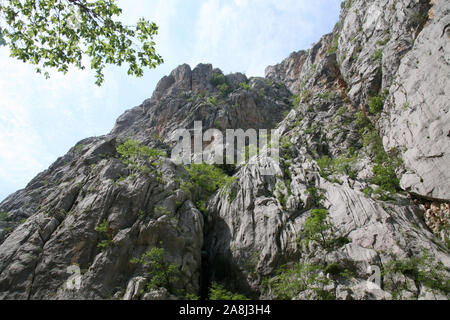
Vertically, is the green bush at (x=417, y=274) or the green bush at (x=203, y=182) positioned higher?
the green bush at (x=203, y=182)

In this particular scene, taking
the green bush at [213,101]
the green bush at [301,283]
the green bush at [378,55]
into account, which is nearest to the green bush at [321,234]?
the green bush at [301,283]

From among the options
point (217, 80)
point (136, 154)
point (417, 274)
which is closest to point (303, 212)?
point (417, 274)

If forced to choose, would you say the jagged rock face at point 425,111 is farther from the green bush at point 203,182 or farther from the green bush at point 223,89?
the green bush at point 223,89

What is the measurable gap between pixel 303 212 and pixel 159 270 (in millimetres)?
10614

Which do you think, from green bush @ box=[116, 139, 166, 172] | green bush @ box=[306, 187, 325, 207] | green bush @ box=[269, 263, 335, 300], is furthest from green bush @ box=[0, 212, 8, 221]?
green bush @ box=[306, 187, 325, 207]

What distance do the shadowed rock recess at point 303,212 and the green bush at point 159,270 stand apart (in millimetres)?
103

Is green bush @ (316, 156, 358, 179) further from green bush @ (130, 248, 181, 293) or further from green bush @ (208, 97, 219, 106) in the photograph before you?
green bush @ (208, 97, 219, 106)

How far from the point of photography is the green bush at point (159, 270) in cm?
1460

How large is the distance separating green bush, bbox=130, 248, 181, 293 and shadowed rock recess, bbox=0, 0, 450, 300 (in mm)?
103

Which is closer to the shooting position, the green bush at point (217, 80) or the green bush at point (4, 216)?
the green bush at point (4, 216)

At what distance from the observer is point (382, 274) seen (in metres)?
13.2

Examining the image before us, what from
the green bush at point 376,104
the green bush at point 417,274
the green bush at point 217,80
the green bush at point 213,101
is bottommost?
the green bush at point 417,274
